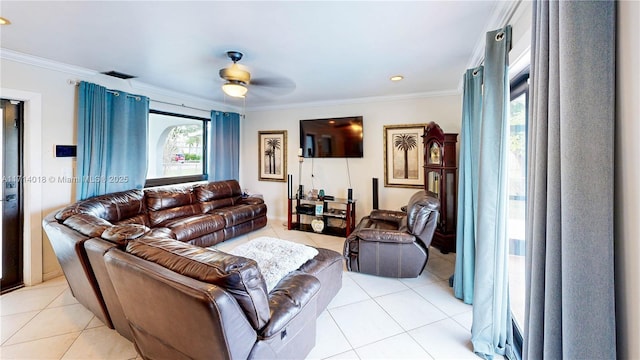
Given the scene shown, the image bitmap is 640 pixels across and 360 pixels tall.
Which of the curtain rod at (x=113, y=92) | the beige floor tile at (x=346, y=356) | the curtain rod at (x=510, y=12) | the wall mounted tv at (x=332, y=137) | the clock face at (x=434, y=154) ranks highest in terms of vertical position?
the curtain rod at (x=113, y=92)

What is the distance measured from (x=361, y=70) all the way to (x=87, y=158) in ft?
11.5

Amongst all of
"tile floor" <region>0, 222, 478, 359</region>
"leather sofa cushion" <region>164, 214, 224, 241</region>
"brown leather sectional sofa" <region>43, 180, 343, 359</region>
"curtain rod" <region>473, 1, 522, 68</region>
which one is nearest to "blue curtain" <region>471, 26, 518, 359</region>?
"curtain rod" <region>473, 1, 522, 68</region>

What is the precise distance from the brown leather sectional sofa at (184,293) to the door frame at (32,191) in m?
1.07

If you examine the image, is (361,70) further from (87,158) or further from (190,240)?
(87,158)

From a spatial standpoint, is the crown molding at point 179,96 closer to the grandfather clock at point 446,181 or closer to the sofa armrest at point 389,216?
the sofa armrest at point 389,216

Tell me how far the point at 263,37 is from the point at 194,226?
104 inches

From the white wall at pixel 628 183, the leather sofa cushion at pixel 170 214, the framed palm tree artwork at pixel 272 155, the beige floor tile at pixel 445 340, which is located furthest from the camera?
the framed palm tree artwork at pixel 272 155

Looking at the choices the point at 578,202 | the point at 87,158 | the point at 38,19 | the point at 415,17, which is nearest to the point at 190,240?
the point at 87,158

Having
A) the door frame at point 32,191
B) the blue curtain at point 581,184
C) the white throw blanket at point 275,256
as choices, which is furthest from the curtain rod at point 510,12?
the door frame at point 32,191

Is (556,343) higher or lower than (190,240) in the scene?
higher

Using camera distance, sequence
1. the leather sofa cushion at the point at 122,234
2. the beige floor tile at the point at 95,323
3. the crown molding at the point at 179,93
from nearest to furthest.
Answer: the leather sofa cushion at the point at 122,234 → the beige floor tile at the point at 95,323 → the crown molding at the point at 179,93

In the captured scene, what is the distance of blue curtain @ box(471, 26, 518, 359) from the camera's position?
5.83 feet

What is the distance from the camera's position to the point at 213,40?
7.92ft

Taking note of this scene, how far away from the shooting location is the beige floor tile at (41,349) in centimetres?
187
